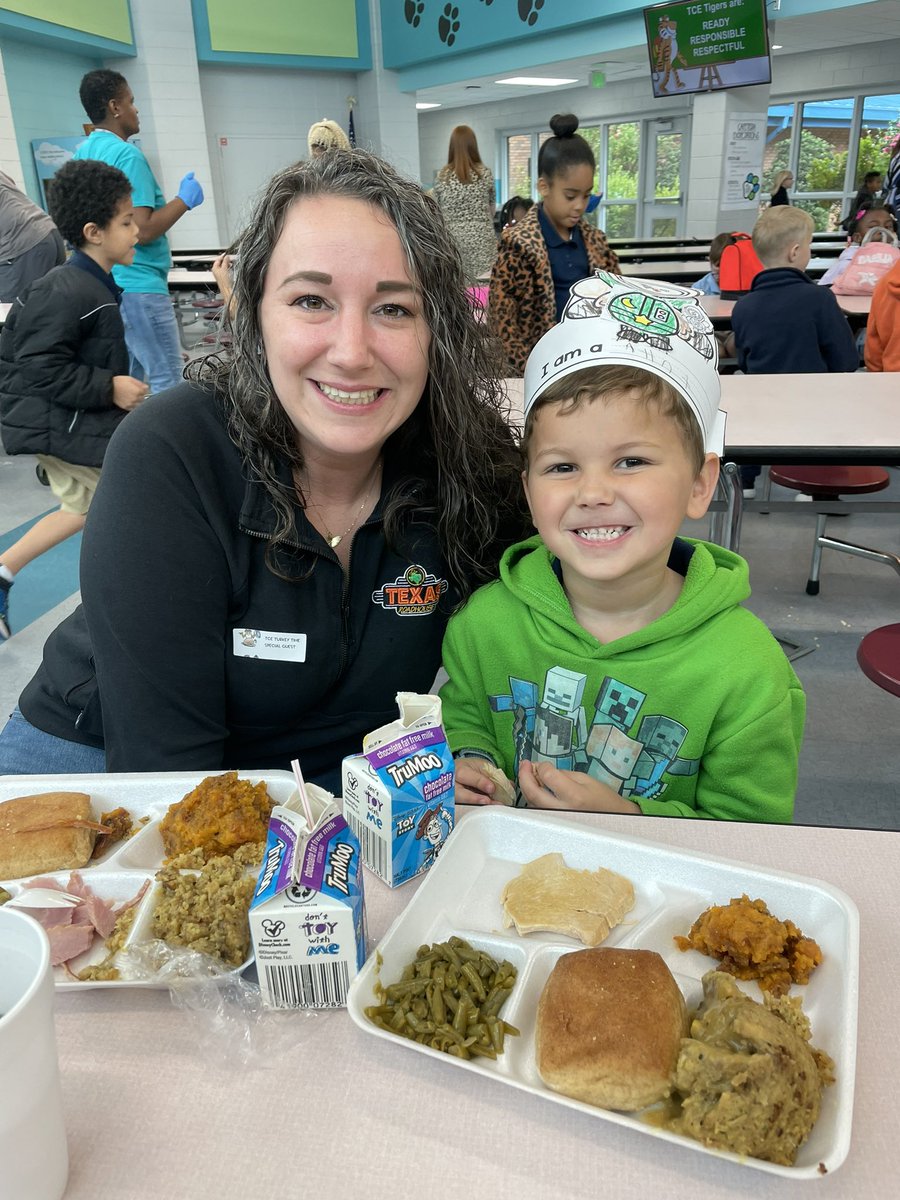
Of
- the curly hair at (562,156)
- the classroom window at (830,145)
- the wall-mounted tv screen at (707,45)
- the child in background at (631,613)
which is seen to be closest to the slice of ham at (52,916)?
the child in background at (631,613)

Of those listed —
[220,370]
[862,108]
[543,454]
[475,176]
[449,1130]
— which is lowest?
[449,1130]

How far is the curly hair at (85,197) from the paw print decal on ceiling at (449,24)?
9701 mm

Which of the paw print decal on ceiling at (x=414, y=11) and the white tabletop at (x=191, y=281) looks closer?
the white tabletop at (x=191, y=281)

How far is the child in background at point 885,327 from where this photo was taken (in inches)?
155

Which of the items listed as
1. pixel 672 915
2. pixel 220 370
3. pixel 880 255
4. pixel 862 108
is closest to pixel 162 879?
pixel 672 915

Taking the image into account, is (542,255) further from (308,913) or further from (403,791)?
(308,913)

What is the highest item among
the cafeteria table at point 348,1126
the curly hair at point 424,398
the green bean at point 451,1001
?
the curly hair at point 424,398

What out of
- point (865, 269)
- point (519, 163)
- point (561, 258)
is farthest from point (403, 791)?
→ point (519, 163)

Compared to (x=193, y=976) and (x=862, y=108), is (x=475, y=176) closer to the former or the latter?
(x=193, y=976)

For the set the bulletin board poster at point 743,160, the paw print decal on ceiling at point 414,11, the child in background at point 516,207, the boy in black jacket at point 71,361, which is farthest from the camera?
the paw print decal on ceiling at point 414,11

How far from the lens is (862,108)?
13.1 m

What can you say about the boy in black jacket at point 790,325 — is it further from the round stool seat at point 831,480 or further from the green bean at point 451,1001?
the green bean at point 451,1001

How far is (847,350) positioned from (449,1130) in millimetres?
4041

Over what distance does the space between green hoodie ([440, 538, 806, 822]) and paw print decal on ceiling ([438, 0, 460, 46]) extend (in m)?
12.7
